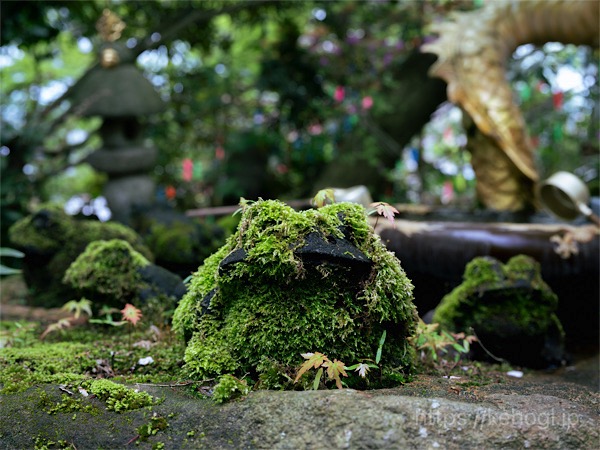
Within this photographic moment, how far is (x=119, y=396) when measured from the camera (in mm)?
1871

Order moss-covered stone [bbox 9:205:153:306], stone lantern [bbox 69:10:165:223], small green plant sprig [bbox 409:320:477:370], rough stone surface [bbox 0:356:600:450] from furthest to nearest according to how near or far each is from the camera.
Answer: stone lantern [bbox 69:10:165:223] → moss-covered stone [bbox 9:205:153:306] → small green plant sprig [bbox 409:320:477:370] → rough stone surface [bbox 0:356:600:450]

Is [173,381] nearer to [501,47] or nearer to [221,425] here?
[221,425]

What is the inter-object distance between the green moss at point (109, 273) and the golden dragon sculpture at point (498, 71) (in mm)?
3003

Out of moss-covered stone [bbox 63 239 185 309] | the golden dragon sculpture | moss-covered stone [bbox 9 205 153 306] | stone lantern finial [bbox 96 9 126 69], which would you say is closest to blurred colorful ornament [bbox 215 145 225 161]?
stone lantern finial [bbox 96 9 126 69]

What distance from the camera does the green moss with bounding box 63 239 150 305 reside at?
3146 mm

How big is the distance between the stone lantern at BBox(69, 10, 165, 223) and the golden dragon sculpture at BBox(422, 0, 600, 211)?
9.56 feet

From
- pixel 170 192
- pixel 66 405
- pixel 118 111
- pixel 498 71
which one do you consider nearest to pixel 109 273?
pixel 66 405

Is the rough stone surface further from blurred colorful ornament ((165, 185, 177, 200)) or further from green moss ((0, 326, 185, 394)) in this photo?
blurred colorful ornament ((165, 185, 177, 200))

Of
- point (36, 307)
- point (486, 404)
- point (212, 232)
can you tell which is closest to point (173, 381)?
point (486, 404)

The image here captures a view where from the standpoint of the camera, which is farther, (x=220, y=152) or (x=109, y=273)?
(x=220, y=152)

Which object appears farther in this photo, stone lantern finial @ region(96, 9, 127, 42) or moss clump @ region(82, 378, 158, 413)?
stone lantern finial @ region(96, 9, 127, 42)

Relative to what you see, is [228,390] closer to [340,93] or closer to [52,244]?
[52,244]

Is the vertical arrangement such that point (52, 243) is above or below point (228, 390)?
above

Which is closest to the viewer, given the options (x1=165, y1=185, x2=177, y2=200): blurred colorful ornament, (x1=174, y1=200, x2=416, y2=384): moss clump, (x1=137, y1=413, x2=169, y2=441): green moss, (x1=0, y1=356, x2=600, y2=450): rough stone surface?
(x1=0, y1=356, x2=600, y2=450): rough stone surface
